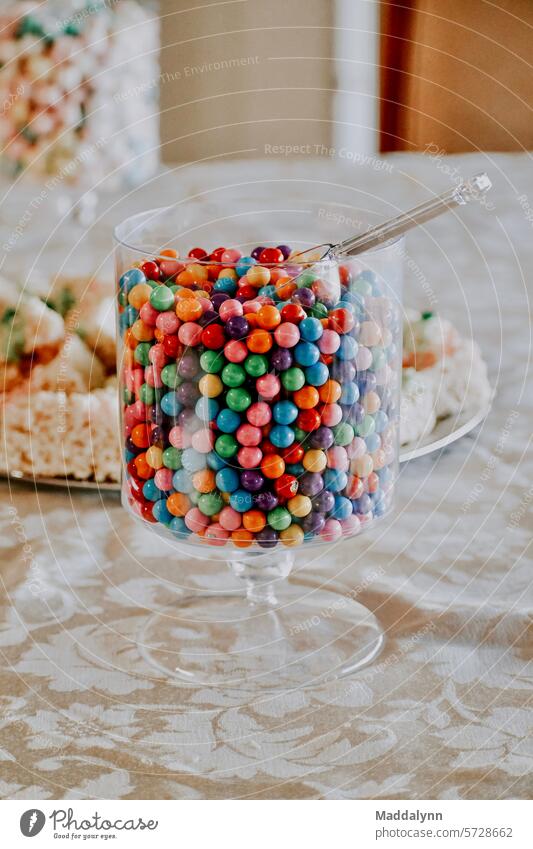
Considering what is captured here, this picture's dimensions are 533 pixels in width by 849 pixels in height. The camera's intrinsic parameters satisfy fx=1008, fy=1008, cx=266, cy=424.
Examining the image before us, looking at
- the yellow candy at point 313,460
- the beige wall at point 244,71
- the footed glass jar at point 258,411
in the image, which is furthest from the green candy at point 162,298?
the beige wall at point 244,71

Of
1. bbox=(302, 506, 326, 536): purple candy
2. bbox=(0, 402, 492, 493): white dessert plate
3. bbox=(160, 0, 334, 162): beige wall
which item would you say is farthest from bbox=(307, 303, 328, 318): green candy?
bbox=(160, 0, 334, 162): beige wall

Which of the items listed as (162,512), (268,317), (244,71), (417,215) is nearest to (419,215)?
(417,215)

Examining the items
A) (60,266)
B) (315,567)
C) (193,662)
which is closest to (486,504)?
(315,567)

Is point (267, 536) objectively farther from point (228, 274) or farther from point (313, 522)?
point (228, 274)
